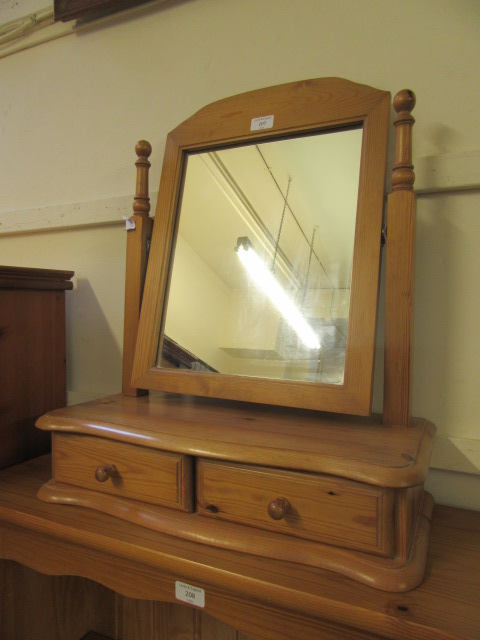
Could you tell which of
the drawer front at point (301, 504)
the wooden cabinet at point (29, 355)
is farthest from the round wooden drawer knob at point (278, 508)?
the wooden cabinet at point (29, 355)

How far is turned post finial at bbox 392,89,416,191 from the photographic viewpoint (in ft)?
2.48

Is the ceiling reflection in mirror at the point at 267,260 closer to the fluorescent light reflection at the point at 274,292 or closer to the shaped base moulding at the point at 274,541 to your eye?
the fluorescent light reflection at the point at 274,292

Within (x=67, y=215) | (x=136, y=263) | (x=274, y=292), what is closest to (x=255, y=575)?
(x=274, y=292)

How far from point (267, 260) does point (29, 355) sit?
26.0 inches

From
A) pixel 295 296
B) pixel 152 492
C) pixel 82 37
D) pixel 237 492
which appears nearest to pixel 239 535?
pixel 237 492

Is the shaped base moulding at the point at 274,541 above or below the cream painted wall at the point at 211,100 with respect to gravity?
below

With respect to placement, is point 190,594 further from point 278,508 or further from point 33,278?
point 33,278

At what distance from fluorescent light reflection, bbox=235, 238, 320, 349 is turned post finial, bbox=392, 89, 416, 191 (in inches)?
11.3

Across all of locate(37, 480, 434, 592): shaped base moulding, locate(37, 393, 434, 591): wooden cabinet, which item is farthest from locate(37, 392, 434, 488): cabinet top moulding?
locate(37, 480, 434, 592): shaped base moulding

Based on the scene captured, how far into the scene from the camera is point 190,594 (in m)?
0.64

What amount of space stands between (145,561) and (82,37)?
1.43 meters

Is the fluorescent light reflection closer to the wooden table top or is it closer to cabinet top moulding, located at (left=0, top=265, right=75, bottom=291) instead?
the wooden table top

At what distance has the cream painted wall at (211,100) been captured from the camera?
84cm

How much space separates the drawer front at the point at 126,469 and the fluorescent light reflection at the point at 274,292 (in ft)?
1.06
